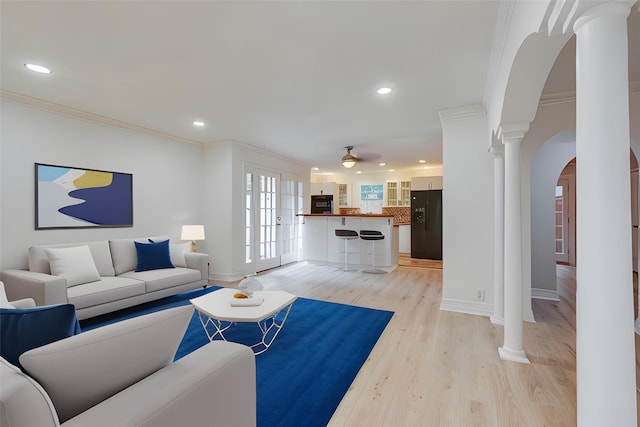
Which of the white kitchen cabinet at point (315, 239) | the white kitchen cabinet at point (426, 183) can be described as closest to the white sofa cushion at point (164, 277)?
the white kitchen cabinet at point (315, 239)

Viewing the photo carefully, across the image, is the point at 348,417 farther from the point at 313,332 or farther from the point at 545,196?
the point at 545,196

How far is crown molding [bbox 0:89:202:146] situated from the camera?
326 centimetres

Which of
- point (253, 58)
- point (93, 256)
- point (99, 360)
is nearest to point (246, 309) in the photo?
point (99, 360)

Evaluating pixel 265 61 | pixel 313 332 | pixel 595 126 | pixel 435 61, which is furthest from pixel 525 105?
pixel 313 332

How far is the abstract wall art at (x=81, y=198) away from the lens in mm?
3512

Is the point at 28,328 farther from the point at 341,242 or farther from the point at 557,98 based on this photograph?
the point at 341,242

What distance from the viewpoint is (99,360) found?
0.90 m

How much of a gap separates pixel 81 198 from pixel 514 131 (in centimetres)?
494

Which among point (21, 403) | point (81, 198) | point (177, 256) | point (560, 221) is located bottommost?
point (177, 256)

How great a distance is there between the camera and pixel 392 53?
2.41m

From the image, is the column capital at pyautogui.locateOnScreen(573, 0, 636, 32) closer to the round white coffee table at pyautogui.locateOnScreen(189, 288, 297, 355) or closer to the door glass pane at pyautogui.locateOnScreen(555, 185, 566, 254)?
the round white coffee table at pyautogui.locateOnScreen(189, 288, 297, 355)

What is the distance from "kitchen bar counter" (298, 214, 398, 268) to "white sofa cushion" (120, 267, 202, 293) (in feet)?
10.3

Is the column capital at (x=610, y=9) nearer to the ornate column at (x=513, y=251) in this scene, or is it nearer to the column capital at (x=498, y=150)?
the ornate column at (x=513, y=251)

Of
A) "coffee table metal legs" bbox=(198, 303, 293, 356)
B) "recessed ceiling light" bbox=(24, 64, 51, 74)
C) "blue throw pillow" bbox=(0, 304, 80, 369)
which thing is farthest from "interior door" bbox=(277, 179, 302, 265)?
"blue throw pillow" bbox=(0, 304, 80, 369)
